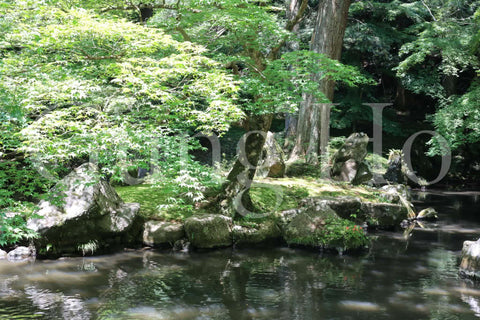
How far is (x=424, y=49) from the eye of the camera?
13.9 m

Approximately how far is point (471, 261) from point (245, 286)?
3.62 meters

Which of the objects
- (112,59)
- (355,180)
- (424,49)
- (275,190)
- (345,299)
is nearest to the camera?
(345,299)

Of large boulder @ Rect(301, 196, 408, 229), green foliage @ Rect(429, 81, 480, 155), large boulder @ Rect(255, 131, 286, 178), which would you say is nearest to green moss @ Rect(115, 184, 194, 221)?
large boulder @ Rect(301, 196, 408, 229)

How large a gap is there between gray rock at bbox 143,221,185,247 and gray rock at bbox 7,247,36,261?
1940mm

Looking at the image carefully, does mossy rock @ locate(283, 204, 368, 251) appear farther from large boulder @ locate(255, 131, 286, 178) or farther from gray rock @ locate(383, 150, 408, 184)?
gray rock @ locate(383, 150, 408, 184)

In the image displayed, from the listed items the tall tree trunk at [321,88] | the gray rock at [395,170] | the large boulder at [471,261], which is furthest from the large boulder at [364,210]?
the gray rock at [395,170]

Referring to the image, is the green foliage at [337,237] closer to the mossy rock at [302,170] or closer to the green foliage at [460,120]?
Answer: the mossy rock at [302,170]

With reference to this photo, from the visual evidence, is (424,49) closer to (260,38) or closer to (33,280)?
(260,38)

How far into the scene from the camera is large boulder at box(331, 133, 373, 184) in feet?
39.3

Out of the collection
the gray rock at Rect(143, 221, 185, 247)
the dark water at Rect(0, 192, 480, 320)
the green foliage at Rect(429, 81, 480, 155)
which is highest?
the green foliage at Rect(429, 81, 480, 155)

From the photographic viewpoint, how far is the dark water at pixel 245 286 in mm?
5082

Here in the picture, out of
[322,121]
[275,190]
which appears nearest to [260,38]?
[275,190]

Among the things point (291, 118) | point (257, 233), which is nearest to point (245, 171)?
point (257, 233)

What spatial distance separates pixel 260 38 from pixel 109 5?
299 cm
